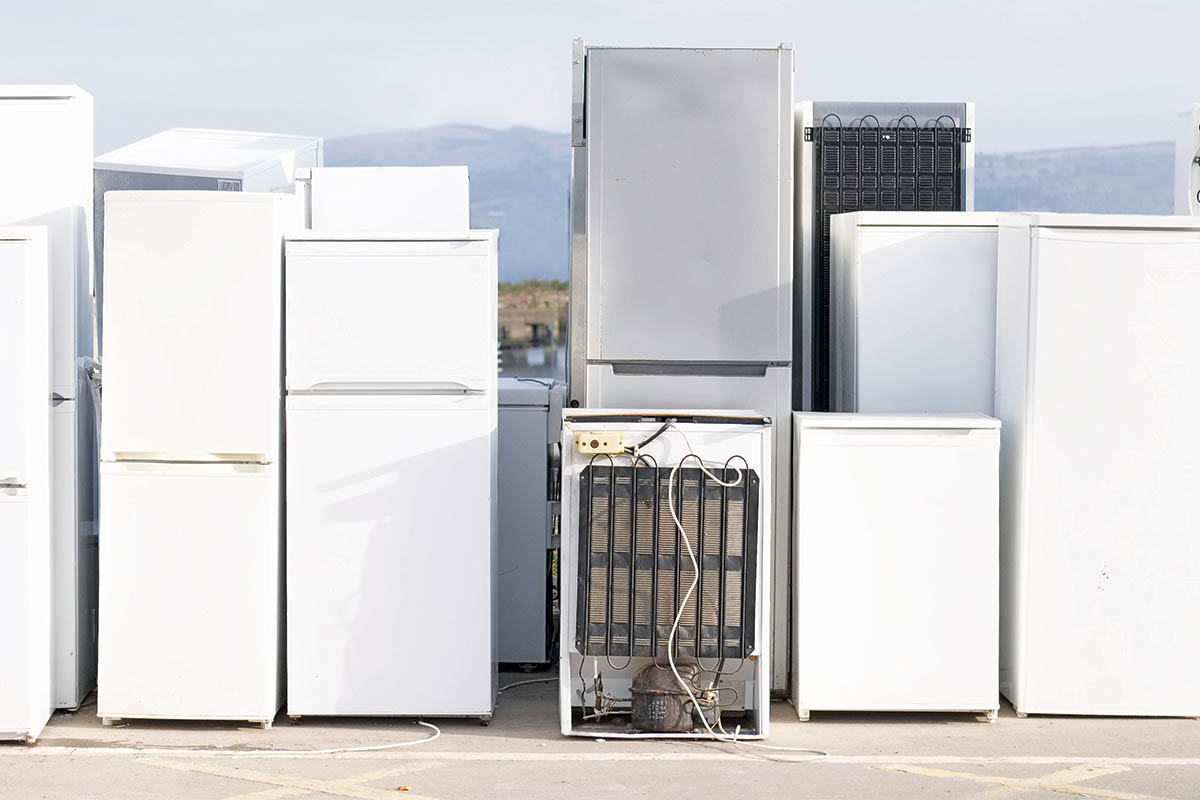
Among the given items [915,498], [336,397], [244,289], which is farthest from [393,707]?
[915,498]

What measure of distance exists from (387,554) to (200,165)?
1848 mm

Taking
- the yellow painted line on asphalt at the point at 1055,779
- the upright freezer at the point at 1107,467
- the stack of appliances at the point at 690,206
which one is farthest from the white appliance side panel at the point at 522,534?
the upright freezer at the point at 1107,467

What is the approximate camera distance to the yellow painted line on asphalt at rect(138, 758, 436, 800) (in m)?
4.11

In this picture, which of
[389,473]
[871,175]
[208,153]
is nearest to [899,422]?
[871,175]

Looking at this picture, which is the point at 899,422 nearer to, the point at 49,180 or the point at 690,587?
the point at 690,587

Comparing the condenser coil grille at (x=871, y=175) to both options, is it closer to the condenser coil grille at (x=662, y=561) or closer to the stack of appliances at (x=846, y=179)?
the stack of appliances at (x=846, y=179)

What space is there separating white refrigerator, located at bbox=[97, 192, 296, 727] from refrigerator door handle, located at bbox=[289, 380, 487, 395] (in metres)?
0.15

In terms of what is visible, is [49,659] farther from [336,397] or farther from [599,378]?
[599,378]

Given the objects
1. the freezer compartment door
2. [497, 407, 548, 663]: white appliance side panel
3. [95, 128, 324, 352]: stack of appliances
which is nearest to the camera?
the freezer compartment door

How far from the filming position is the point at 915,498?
189 inches

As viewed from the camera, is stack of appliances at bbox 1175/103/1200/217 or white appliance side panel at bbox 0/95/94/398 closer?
white appliance side panel at bbox 0/95/94/398

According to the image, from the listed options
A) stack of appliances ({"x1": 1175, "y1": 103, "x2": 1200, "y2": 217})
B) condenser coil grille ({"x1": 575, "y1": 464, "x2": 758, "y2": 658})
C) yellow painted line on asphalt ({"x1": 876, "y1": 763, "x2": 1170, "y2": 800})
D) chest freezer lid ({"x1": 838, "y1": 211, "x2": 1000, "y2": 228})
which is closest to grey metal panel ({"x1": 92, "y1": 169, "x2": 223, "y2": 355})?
condenser coil grille ({"x1": 575, "y1": 464, "x2": 758, "y2": 658})

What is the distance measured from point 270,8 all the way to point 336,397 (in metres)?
30.3

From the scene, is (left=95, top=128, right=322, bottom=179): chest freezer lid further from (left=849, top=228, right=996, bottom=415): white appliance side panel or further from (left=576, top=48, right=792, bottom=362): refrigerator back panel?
(left=849, top=228, right=996, bottom=415): white appliance side panel
